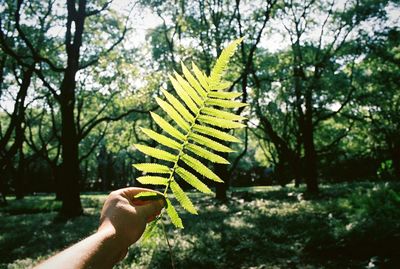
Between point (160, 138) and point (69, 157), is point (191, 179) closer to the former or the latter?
point (160, 138)

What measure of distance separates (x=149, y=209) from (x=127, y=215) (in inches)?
2.8

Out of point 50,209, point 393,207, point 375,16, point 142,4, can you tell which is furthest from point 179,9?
point 393,207

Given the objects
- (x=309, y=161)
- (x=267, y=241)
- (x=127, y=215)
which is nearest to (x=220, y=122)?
(x=127, y=215)

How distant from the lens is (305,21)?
22641 mm

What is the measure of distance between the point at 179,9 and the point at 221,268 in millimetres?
17205

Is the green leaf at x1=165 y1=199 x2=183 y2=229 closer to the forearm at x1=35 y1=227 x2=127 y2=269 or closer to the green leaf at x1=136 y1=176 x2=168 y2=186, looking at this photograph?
the green leaf at x1=136 y1=176 x2=168 y2=186

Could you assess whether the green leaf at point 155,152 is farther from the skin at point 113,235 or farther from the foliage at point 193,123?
the skin at point 113,235

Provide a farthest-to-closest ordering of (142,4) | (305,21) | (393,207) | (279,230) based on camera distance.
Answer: (305,21) → (142,4) → (279,230) → (393,207)

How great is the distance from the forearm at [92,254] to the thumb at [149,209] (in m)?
0.11

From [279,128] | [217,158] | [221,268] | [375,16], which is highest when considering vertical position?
[375,16]

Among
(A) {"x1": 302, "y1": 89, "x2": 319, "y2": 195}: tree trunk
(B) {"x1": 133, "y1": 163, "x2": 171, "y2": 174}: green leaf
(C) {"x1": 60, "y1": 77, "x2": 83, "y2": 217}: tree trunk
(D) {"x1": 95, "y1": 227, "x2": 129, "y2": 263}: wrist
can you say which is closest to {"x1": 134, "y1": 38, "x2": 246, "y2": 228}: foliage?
(B) {"x1": 133, "y1": 163, "x2": 171, "y2": 174}: green leaf

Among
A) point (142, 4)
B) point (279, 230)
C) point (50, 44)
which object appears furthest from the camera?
point (50, 44)

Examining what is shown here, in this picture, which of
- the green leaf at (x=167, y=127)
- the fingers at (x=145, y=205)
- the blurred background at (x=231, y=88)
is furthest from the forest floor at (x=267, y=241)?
the green leaf at (x=167, y=127)

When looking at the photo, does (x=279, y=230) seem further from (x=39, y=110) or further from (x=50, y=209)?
(x=39, y=110)
